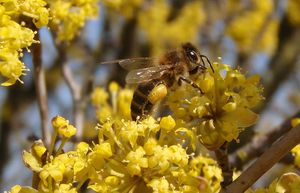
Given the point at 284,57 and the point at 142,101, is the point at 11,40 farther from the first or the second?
the point at 284,57

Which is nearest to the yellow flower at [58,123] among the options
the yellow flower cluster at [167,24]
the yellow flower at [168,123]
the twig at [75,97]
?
the yellow flower at [168,123]

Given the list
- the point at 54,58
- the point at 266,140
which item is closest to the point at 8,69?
the point at 266,140

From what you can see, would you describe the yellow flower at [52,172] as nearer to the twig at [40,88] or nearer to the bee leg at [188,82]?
the bee leg at [188,82]

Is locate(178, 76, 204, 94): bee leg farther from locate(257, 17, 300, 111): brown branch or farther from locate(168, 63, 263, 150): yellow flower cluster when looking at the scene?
locate(257, 17, 300, 111): brown branch

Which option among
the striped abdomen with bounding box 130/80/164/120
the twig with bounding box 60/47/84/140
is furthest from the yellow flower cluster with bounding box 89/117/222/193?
the twig with bounding box 60/47/84/140

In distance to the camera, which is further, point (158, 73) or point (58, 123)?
point (158, 73)

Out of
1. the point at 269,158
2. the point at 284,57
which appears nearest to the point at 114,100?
the point at 269,158

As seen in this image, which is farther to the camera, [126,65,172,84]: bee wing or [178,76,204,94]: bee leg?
[126,65,172,84]: bee wing
